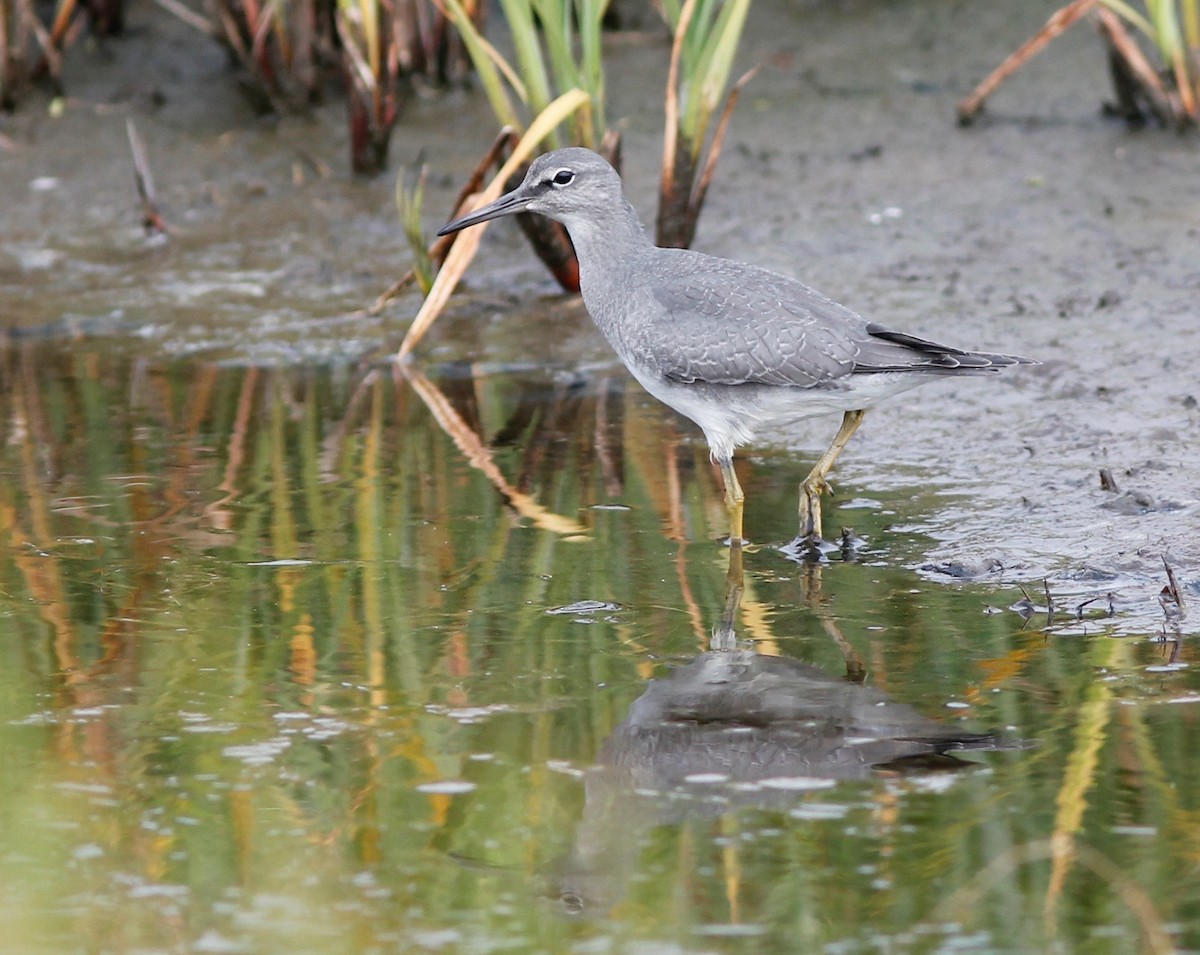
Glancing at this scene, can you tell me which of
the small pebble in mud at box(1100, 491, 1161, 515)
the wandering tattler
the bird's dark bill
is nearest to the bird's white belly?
the wandering tattler

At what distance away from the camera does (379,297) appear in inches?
327

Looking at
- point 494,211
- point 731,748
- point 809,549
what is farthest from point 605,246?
point 731,748

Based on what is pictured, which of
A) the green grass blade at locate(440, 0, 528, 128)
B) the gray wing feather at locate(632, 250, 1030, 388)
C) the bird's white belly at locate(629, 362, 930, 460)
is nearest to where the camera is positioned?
the gray wing feather at locate(632, 250, 1030, 388)

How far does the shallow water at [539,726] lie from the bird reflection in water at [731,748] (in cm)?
1

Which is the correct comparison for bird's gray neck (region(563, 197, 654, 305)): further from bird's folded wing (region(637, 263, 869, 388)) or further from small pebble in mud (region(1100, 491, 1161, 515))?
small pebble in mud (region(1100, 491, 1161, 515))

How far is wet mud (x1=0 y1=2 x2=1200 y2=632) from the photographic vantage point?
5.98m

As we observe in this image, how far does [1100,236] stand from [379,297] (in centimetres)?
357

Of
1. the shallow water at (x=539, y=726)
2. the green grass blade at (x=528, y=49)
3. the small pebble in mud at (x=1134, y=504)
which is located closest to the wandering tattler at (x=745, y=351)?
the shallow water at (x=539, y=726)

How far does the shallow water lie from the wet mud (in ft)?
1.73

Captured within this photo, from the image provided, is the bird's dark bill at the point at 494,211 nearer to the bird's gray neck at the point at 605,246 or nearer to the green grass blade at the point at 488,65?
the bird's gray neck at the point at 605,246

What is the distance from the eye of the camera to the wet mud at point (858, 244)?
598 cm

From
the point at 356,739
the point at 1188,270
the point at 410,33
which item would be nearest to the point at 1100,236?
the point at 1188,270

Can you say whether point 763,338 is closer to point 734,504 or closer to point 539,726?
point 734,504

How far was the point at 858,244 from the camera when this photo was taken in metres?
8.48
